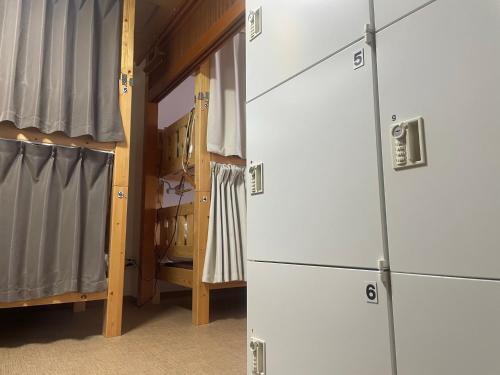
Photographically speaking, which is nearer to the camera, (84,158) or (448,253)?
(448,253)

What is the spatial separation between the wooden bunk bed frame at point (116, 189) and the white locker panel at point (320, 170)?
118 cm

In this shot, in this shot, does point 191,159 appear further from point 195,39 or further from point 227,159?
point 195,39

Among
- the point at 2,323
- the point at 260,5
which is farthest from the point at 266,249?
the point at 2,323

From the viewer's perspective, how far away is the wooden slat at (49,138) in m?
1.98

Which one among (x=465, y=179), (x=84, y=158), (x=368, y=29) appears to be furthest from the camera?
(x=84, y=158)

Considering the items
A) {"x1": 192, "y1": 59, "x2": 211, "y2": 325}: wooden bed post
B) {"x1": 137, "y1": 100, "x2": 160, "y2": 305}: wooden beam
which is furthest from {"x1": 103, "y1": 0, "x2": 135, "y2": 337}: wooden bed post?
{"x1": 137, "y1": 100, "x2": 160, "y2": 305}: wooden beam

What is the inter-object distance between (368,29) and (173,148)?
256 centimetres

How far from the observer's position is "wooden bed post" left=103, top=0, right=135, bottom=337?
6.95 feet

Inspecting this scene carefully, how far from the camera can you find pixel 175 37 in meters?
3.16

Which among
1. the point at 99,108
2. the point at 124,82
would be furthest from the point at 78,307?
the point at 124,82

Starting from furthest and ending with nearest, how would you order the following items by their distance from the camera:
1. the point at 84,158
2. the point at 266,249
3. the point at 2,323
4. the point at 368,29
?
the point at 2,323 → the point at 84,158 → the point at 266,249 → the point at 368,29

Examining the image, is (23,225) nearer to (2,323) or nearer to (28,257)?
(28,257)

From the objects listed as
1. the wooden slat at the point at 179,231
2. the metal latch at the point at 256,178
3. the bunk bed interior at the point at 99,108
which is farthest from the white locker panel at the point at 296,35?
the wooden slat at the point at 179,231

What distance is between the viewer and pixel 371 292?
85cm
